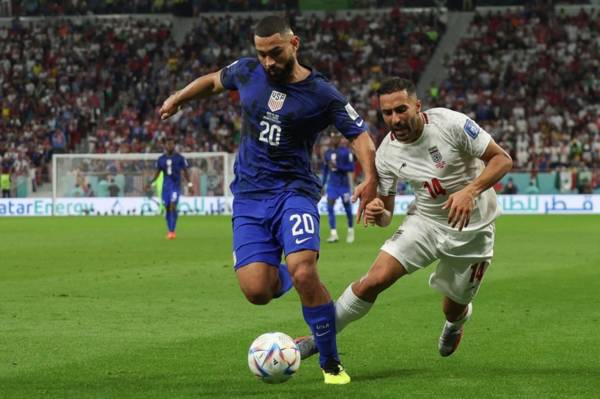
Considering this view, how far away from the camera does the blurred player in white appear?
8078 mm

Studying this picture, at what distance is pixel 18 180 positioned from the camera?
1710 inches

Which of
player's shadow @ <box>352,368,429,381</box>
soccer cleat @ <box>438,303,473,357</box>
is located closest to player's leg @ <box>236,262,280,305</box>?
player's shadow @ <box>352,368,429,381</box>

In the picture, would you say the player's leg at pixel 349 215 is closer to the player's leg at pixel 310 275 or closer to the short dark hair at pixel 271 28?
the player's leg at pixel 310 275

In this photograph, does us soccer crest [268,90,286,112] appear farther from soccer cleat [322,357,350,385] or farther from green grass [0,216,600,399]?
green grass [0,216,600,399]

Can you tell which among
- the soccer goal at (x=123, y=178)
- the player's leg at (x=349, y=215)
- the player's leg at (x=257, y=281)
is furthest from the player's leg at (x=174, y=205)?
the player's leg at (x=257, y=281)

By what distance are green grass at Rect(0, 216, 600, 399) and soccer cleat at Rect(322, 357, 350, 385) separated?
0.39ft

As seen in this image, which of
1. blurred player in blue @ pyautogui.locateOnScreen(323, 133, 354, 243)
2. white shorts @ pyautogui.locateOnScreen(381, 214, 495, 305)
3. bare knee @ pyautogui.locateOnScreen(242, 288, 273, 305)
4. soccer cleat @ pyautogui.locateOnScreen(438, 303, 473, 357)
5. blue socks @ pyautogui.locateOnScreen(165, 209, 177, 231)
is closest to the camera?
bare knee @ pyautogui.locateOnScreen(242, 288, 273, 305)

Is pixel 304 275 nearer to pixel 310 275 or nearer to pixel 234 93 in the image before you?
pixel 310 275

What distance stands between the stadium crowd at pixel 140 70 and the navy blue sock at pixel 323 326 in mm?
36660

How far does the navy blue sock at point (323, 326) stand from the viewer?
25.4 feet

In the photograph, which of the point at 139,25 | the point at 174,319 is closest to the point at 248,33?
the point at 139,25

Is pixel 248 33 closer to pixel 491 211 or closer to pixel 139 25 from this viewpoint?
pixel 139 25

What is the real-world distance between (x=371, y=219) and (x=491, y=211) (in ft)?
3.75

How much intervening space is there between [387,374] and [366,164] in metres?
1.51
